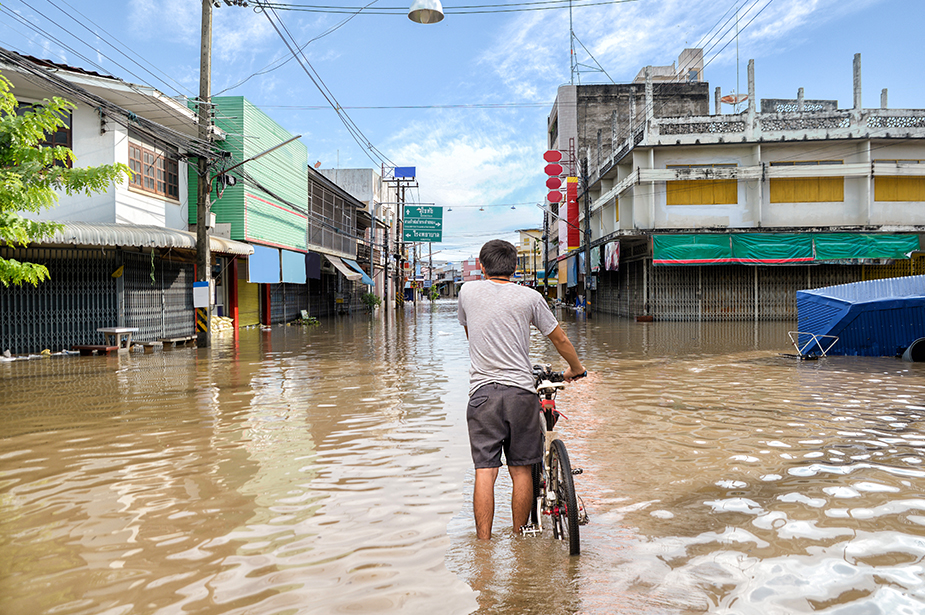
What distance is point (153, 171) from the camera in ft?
62.7

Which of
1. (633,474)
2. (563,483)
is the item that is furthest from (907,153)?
(563,483)

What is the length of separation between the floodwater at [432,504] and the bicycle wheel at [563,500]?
0.10 meters

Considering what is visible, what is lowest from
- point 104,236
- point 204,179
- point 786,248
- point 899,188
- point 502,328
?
point 502,328

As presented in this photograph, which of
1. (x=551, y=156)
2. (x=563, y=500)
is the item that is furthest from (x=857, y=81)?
(x=563, y=500)

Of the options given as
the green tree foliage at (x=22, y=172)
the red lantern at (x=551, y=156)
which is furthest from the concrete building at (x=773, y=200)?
the green tree foliage at (x=22, y=172)

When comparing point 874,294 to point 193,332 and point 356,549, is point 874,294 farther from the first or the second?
point 193,332

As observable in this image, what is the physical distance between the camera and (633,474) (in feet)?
17.7

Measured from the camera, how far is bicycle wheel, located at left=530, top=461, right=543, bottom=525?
3900mm

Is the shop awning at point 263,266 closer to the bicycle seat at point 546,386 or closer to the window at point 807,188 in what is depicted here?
the bicycle seat at point 546,386

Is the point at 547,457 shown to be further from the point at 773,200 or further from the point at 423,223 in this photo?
the point at 423,223

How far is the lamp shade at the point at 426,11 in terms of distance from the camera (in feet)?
39.0

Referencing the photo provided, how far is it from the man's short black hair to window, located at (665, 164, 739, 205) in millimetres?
26225

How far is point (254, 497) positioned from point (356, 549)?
135 centimetres

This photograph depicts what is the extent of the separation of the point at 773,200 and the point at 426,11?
2133cm
